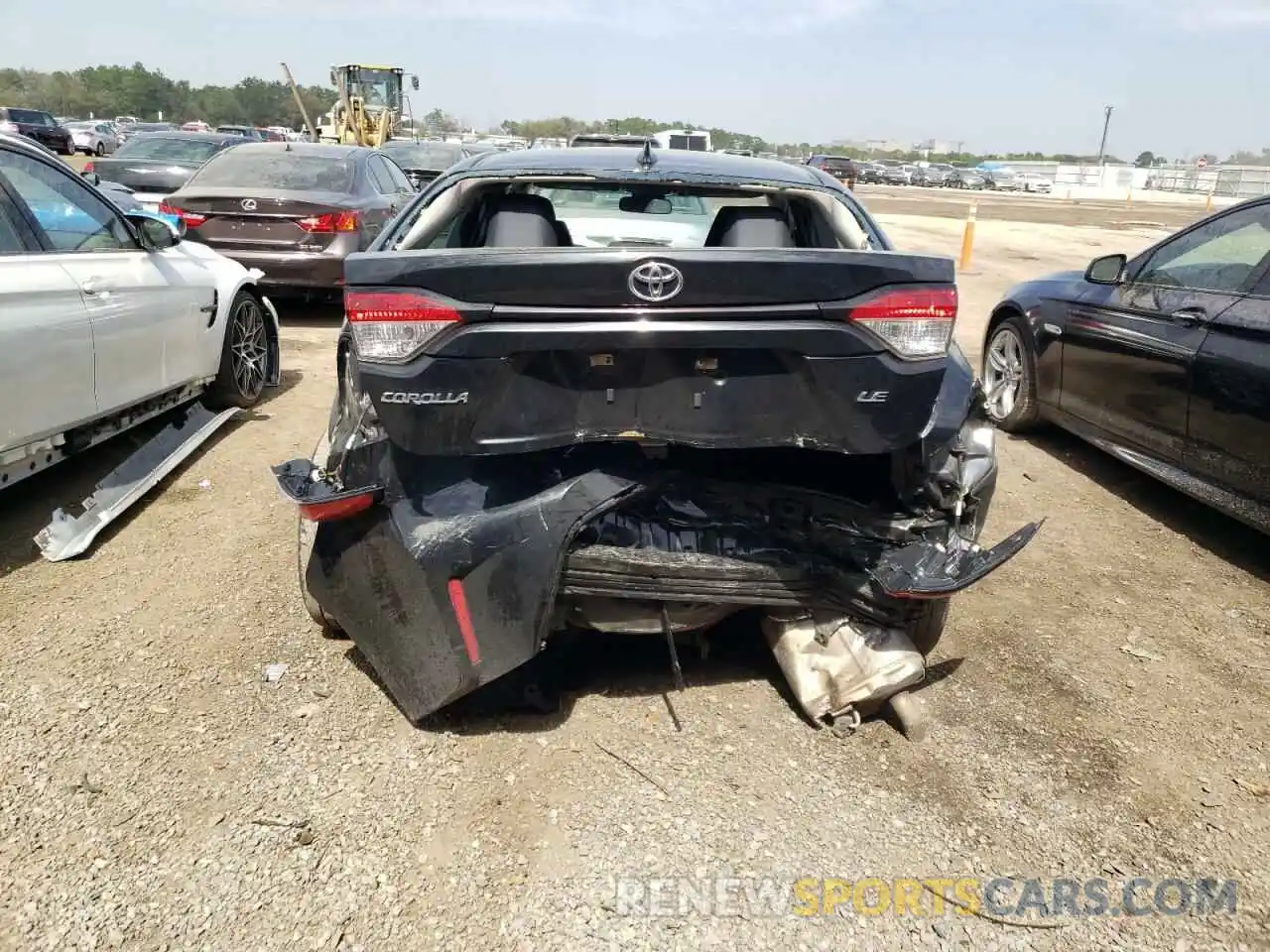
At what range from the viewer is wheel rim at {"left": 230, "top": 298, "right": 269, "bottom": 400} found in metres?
5.76

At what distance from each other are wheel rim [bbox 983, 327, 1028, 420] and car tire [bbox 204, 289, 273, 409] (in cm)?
470

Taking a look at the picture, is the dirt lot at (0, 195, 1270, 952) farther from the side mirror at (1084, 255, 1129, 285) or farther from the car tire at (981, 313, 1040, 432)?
the car tire at (981, 313, 1040, 432)

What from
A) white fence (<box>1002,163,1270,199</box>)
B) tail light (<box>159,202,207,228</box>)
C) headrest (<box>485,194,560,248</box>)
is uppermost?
white fence (<box>1002,163,1270,199</box>)

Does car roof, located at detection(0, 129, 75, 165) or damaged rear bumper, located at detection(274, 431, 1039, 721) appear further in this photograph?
car roof, located at detection(0, 129, 75, 165)

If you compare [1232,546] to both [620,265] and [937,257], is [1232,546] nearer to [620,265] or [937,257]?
[937,257]

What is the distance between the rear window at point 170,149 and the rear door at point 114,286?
9.73m

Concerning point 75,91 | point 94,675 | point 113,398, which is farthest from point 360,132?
point 75,91

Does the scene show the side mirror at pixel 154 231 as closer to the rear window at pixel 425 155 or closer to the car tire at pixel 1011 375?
the car tire at pixel 1011 375

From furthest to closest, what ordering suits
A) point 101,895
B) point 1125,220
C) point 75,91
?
point 75,91 → point 1125,220 → point 101,895

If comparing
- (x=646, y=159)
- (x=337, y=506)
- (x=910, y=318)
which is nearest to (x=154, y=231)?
(x=646, y=159)

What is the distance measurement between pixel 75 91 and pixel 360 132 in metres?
90.0

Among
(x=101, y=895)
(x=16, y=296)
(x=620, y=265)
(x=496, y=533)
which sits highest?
(x=620, y=265)

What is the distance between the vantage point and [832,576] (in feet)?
8.95

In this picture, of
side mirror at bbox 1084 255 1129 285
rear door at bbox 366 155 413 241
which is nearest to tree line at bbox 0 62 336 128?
rear door at bbox 366 155 413 241
